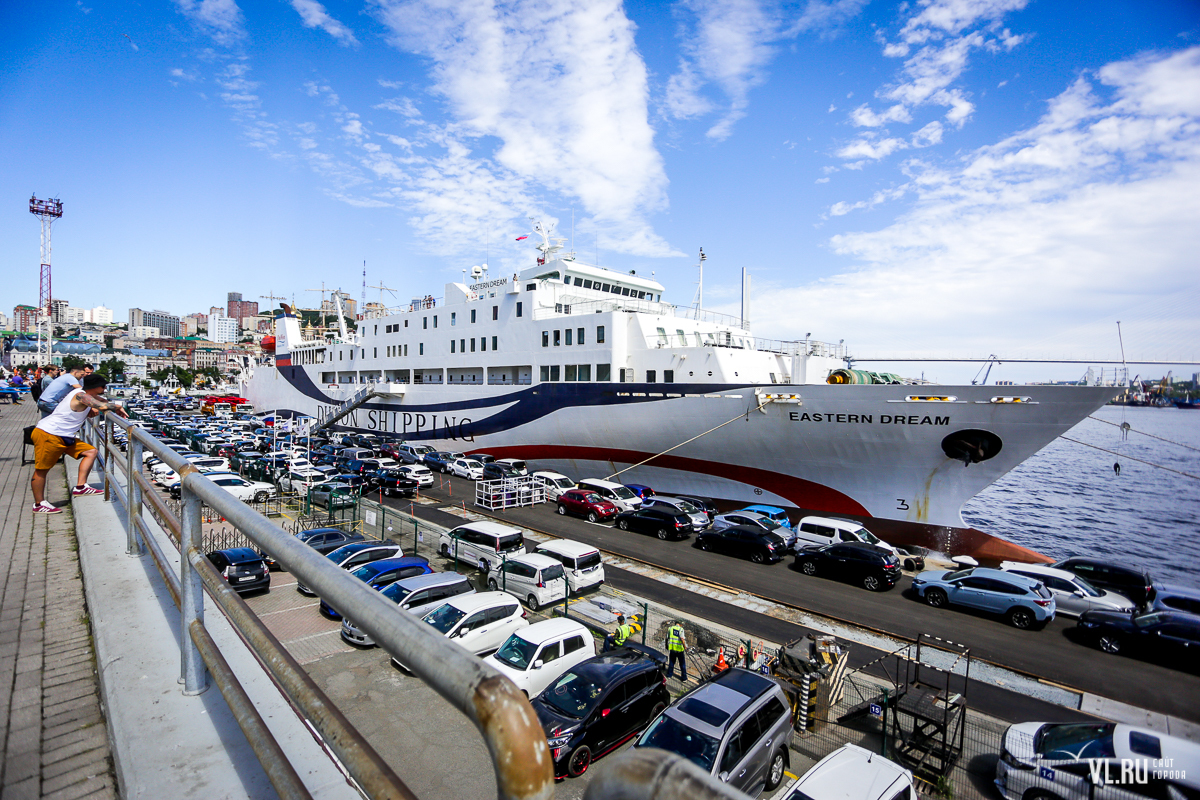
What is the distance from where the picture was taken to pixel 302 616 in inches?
421

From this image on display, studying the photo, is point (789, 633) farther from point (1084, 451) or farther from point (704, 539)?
point (1084, 451)

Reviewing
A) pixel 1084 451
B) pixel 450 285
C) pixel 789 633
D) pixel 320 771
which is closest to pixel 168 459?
pixel 320 771

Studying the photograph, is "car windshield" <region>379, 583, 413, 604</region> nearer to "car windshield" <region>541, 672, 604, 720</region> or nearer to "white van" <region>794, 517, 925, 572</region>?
"car windshield" <region>541, 672, 604, 720</region>

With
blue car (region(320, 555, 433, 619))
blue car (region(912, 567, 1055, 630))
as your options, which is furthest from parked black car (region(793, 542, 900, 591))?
blue car (region(320, 555, 433, 619))

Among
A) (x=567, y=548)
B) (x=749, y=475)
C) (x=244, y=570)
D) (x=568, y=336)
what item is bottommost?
(x=567, y=548)

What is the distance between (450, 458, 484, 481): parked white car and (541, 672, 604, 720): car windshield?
1831 centimetres

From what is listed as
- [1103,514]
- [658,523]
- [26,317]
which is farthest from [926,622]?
[26,317]

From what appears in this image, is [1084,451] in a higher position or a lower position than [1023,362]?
lower

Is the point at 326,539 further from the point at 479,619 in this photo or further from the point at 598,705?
the point at 598,705

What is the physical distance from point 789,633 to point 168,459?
1192 cm

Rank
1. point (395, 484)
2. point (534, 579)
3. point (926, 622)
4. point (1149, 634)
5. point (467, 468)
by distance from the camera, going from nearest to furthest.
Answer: point (1149, 634) < point (534, 579) < point (926, 622) < point (395, 484) < point (467, 468)

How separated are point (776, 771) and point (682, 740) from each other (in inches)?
68.9

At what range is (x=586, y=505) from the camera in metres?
20.3

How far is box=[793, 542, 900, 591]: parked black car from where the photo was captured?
47.6 feet
